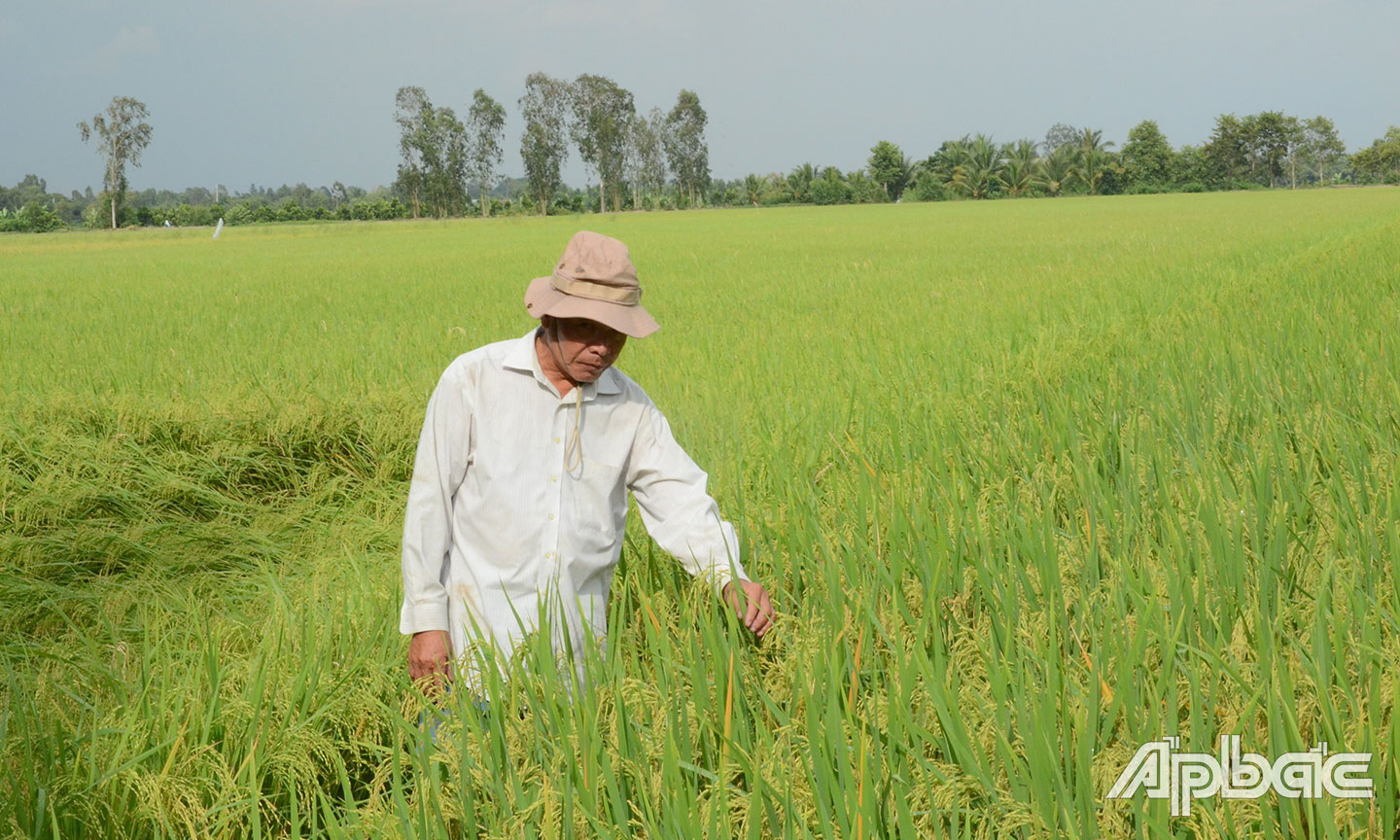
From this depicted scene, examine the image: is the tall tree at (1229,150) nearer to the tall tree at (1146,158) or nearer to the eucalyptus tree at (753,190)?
the tall tree at (1146,158)

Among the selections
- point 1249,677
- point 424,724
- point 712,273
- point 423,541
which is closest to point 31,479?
point 423,541

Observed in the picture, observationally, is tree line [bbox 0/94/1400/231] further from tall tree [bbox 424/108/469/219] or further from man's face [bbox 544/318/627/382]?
man's face [bbox 544/318/627/382]

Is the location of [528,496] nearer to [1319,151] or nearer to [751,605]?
[751,605]

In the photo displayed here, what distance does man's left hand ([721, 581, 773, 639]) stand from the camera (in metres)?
1.85

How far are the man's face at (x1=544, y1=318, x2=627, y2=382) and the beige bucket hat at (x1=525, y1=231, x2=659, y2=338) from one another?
0.06 meters

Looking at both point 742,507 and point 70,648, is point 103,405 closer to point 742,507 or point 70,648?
point 70,648

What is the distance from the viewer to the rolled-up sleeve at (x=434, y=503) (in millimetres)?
1955

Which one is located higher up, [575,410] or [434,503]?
[575,410]

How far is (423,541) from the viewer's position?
1968 mm

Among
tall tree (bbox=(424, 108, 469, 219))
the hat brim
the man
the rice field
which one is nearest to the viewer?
the rice field

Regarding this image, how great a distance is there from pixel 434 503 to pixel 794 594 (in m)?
0.69

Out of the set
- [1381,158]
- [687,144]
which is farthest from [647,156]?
[1381,158]

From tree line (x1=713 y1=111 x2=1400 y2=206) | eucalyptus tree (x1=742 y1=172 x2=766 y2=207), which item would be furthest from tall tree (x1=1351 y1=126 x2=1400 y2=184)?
eucalyptus tree (x1=742 y1=172 x2=766 y2=207)

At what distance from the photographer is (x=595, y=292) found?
1.86 metres
